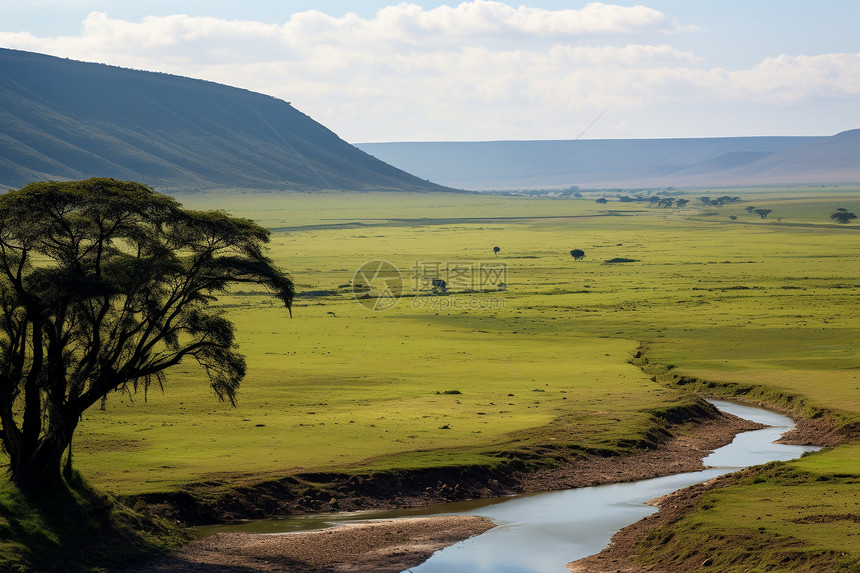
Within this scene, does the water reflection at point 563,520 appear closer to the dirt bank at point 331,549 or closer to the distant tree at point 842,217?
the dirt bank at point 331,549

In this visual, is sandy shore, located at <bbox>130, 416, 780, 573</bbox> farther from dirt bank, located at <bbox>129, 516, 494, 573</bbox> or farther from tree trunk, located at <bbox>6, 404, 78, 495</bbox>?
tree trunk, located at <bbox>6, 404, 78, 495</bbox>

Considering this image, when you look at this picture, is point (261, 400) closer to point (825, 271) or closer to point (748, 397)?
point (748, 397)

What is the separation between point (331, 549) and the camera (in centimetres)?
2688

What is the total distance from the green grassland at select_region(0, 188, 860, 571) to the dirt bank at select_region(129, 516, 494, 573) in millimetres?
3957

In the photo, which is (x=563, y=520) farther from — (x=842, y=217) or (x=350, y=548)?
(x=842, y=217)

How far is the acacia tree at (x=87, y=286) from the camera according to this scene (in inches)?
1006

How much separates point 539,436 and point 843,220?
169m

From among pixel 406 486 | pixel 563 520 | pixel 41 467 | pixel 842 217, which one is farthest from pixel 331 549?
pixel 842 217

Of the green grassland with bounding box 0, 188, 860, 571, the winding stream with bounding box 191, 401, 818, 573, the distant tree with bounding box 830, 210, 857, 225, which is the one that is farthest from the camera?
the distant tree with bounding box 830, 210, 857, 225

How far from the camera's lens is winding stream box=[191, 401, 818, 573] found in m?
26.8

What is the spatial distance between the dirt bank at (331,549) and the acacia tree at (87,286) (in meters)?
4.58

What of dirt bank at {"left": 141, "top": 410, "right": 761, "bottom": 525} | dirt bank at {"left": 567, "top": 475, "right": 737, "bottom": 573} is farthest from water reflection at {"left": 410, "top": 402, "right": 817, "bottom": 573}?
dirt bank at {"left": 141, "top": 410, "right": 761, "bottom": 525}

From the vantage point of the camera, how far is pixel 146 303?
27.6 m

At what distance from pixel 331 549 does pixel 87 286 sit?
32.2 ft
